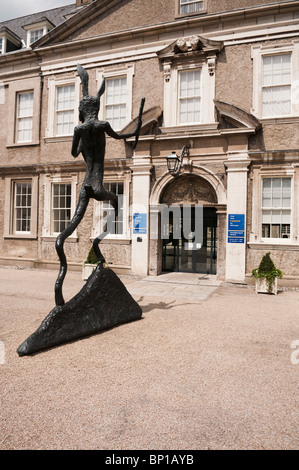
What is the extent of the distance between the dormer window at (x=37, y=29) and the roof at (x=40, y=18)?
19cm

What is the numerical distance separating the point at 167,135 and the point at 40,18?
10.8 meters

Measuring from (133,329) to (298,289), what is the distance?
21.4 feet

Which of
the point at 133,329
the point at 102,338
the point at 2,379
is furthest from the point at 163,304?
the point at 2,379

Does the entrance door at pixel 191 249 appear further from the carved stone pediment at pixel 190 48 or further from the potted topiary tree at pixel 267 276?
the carved stone pediment at pixel 190 48

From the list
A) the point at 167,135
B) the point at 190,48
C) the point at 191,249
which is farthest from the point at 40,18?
the point at 191,249

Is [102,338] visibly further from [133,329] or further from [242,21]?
[242,21]

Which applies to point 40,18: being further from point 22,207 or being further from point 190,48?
point 22,207

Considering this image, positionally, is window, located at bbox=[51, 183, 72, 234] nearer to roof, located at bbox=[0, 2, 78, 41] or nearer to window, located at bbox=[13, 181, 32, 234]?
window, located at bbox=[13, 181, 32, 234]

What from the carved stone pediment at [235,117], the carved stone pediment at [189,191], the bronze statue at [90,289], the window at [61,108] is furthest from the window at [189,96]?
the bronze statue at [90,289]

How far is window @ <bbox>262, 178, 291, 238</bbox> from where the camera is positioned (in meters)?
10.7

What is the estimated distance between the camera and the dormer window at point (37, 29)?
15359 mm

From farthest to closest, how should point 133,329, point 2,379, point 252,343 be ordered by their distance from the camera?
point 133,329
point 252,343
point 2,379

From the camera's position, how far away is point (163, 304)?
25.4ft
